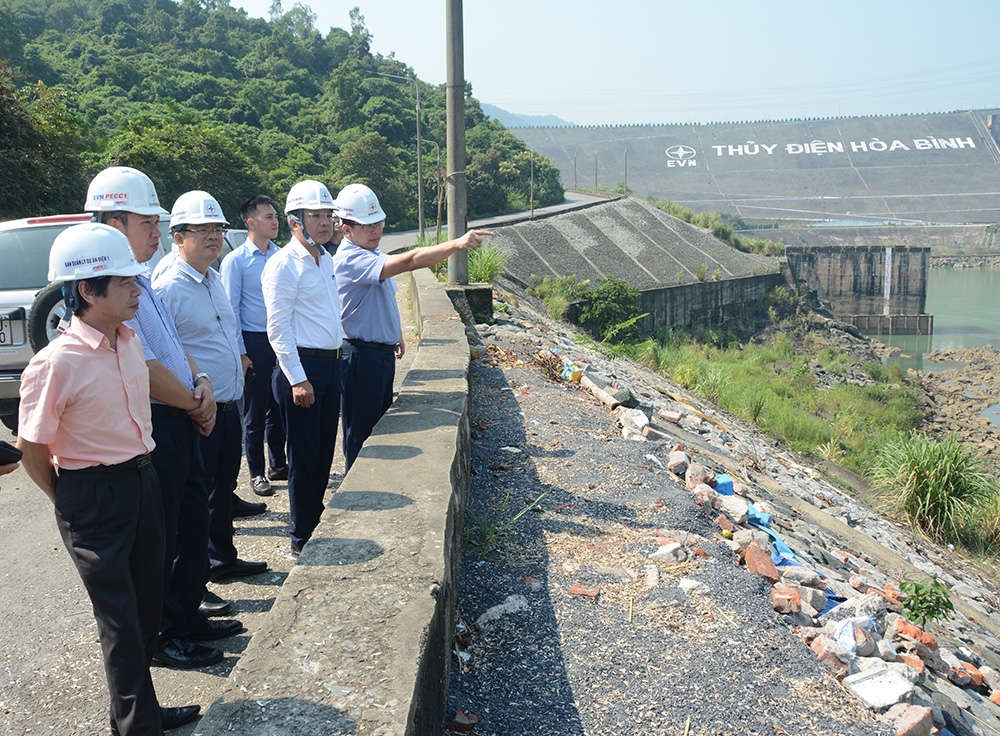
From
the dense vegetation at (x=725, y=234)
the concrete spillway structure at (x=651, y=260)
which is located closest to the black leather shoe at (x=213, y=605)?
the concrete spillway structure at (x=651, y=260)

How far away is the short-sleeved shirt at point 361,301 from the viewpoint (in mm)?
4527

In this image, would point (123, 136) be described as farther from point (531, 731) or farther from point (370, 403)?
point (531, 731)

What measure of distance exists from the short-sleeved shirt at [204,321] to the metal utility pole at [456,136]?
607 cm

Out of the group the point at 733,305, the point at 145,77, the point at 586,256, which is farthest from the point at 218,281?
the point at 145,77

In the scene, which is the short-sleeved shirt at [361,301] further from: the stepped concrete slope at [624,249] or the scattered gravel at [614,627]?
the stepped concrete slope at [624,249]

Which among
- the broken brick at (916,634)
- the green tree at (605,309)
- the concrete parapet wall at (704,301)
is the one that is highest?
the broken brick at (916,634)

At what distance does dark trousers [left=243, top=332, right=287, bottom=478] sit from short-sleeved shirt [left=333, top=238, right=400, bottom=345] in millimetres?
1101

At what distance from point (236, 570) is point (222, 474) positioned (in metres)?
0.51

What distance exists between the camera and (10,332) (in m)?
6.43

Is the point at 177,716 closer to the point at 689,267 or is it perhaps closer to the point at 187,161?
the point at 187,161

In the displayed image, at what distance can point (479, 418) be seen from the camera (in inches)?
248

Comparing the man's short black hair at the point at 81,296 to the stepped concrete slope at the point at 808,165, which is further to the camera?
the stepped concrete slope at the point at 808,165

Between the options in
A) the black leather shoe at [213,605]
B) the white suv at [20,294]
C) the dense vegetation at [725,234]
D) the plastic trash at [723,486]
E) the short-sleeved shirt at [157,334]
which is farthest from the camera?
the dense vegetation at [725,234]

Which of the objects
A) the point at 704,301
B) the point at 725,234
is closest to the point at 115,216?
the point at 704,301
